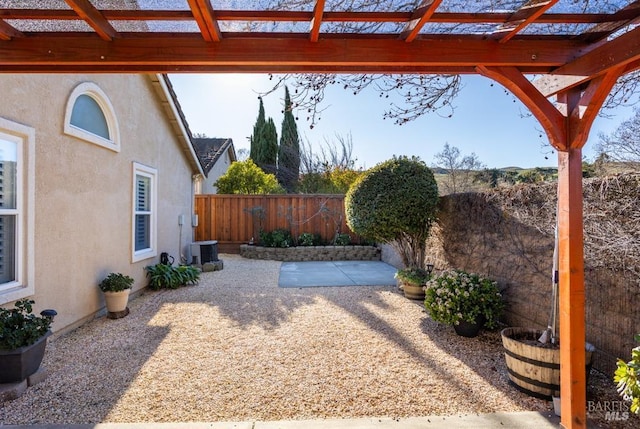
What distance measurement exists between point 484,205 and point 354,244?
7404 mm

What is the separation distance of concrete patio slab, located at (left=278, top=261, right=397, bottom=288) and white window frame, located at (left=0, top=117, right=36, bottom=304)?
15.2 ft

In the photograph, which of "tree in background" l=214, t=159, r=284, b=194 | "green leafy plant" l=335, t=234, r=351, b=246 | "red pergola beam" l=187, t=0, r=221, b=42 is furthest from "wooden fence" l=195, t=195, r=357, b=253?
"red pergola beam" l=187, t=0, r=221, b=42

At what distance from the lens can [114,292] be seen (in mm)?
5582

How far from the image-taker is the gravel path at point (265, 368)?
3.05 meters

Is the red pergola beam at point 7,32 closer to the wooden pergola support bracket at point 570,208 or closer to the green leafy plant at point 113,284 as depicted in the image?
the wooden pergola support bracket at point 570,208

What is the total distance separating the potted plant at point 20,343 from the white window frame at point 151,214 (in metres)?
3.37

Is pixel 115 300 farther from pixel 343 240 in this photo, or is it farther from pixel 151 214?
pixel 343 240

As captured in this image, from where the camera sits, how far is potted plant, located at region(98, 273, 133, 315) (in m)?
5.59

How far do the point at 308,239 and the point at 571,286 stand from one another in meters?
9.97

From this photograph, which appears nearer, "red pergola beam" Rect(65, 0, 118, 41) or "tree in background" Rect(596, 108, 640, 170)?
"red pergola beam" Rect(65, 0, 118, 41)

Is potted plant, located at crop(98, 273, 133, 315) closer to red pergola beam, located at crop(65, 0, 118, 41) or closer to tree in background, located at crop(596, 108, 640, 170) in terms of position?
red pergola beam, located at crop(65, 0, 118, 41)

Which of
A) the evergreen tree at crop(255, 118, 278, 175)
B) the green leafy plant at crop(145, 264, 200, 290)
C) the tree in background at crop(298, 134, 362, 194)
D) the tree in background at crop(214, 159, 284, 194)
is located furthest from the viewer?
the evergreen tree at crop(255, 118, 278, 175)

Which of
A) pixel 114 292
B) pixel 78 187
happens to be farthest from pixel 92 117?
pixel 114 292

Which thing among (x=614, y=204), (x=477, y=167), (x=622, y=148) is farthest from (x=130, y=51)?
(x=477, y=167)
